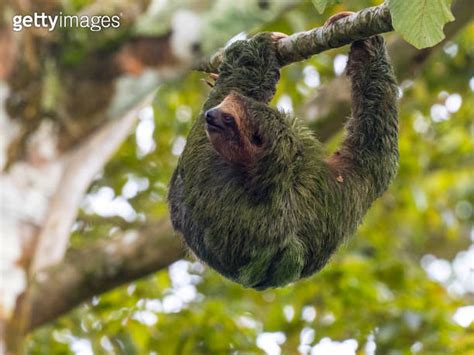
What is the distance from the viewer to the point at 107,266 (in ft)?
25.4

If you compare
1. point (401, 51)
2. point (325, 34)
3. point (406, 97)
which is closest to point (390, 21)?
point (325, 34)

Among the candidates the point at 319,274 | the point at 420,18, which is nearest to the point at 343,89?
the point at 319,274

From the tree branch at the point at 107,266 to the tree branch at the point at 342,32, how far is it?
11.2 feet

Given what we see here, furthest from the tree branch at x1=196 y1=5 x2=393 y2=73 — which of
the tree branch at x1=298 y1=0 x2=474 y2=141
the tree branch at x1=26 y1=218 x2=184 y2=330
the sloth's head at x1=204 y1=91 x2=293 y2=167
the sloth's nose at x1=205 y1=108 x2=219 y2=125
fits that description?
the tree branch at x1=26 y1=218 x2=184 y2=330

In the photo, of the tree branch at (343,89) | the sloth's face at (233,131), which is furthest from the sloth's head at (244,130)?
the tree branch at (343,89)

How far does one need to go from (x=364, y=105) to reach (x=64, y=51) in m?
2.11

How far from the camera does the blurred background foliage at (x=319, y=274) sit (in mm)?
7961

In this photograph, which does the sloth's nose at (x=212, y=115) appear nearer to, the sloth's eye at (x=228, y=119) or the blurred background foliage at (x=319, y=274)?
the sloth's eye at (x=228, y=119)

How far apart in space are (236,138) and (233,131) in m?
0.08

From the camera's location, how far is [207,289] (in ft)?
32.9

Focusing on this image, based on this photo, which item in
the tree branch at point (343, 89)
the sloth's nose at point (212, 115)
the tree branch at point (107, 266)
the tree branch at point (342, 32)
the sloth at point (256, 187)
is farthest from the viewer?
the tree branch at point (343, 89)

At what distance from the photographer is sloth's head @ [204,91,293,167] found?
464cm

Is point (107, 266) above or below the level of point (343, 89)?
below

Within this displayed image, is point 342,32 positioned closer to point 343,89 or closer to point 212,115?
point 212,115
